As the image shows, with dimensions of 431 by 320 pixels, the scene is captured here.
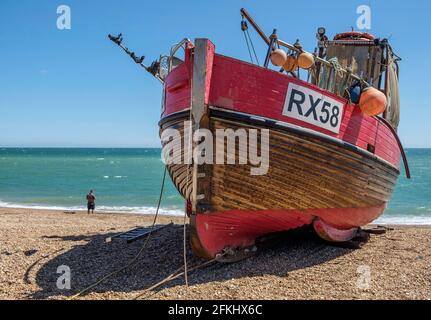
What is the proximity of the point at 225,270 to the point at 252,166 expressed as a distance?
5.91 ft

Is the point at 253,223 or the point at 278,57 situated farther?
the point at 253,223

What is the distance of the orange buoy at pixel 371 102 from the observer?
677 cm

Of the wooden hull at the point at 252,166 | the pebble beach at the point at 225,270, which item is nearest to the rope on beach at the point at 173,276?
the pebble beach at the point at 225,270

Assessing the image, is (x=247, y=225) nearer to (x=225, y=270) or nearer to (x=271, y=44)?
(x=225, y=270)

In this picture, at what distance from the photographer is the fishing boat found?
6258 millimetres

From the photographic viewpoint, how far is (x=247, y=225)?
6918 millimetres

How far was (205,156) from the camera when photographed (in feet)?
20.9

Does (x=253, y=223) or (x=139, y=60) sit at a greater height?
(x=139, y=60)

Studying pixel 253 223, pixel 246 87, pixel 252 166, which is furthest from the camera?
pixel 253 223

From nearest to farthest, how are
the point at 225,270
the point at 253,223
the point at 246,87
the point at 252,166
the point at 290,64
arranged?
the point at 246,87, the point at 252,166, the point at 225,270, the point at 253,223, the point at 290,64

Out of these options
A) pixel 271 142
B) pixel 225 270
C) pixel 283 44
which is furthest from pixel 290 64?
pixel 225 270

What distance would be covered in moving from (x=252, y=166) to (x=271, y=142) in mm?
492

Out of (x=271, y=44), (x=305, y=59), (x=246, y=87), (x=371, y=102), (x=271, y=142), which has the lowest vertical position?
(x=271, y=142)

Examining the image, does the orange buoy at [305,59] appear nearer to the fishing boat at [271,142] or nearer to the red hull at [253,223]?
the fishing boat at [271,142]
